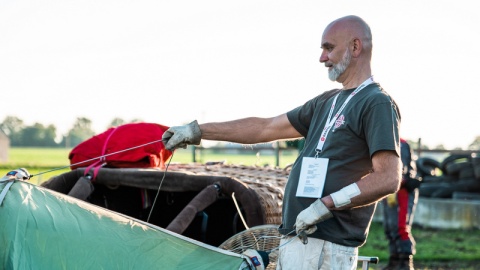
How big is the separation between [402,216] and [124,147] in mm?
3996

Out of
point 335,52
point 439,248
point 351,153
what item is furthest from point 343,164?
point 439,248

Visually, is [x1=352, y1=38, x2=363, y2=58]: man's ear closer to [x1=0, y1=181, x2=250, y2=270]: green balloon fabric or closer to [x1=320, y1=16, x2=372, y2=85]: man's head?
[x1=320, y1=16, x2=372, y2=85]: man's head

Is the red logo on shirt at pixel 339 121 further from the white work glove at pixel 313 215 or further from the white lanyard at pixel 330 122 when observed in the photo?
the white work glove at pixel 313 215

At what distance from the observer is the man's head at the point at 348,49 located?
3211 millimetres

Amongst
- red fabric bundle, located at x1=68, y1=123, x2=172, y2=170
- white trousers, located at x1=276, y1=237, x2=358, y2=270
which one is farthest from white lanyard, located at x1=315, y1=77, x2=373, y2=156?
red fabric bundle, located at x1=68, y1=123, x2=172, y2=170

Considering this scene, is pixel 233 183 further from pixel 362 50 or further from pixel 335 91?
pixel 362 50

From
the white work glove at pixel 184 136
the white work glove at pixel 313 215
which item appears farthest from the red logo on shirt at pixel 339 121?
the white work glove at pixel 184 136

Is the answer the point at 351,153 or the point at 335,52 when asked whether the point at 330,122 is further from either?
the point at 335,52

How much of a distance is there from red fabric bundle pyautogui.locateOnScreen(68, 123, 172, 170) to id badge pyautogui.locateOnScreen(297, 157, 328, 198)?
2.09 metres

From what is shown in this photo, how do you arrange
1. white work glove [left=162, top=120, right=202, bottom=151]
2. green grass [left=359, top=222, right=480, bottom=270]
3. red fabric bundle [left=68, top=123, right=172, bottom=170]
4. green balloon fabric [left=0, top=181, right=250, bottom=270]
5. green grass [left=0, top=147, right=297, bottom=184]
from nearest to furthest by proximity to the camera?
green balloon fabric [left=0, top=181, right=250, bottom=270] < white work glove [left=162, top=120, right=202, bottom=151] < red fabric bundle [left=68, top=123, right=172, bottom=170] < green grass [left=0, top=147, right=297, bottom=184] < green grass [left=359, top=222, right=480, bottom=270]

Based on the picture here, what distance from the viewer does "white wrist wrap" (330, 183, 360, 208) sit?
2941 millimetres

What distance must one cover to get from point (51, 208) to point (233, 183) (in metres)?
1.33

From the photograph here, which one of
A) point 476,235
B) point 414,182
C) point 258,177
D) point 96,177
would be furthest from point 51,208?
point 476,235

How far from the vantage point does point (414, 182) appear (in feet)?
26.6
